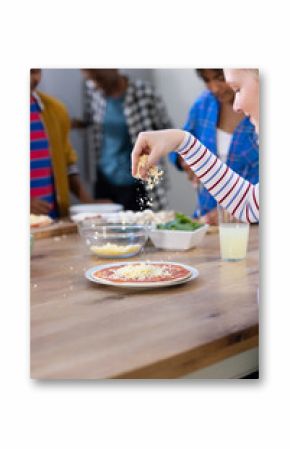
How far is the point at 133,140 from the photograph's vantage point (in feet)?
6.04

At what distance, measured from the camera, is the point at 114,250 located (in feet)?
5.65

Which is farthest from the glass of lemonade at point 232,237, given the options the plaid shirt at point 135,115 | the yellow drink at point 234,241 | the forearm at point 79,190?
the forearm at point 79,190

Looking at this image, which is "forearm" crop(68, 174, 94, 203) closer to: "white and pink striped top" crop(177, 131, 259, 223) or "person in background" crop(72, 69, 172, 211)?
"person in background" crop(72, 69, 172, 211)

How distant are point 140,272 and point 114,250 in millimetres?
182

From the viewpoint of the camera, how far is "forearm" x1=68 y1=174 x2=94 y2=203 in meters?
1.96

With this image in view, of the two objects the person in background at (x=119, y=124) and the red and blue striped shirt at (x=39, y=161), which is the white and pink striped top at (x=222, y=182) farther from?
the red and blue striped shirt at (x=39, y=161)

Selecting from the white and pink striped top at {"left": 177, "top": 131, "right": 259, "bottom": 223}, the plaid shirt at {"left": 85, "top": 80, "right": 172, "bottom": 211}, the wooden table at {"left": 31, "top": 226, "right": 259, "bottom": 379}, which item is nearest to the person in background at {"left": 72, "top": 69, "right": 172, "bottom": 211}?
the plaid shirt at {"left": 85, "top": 80, "right": 172, "bottom": 211}

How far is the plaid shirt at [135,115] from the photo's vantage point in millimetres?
1803

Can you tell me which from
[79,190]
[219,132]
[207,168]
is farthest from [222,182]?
[79,190]

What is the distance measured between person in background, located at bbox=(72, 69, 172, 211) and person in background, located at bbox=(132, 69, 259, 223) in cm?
10

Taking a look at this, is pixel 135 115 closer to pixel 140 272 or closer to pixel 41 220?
pixel 41 220

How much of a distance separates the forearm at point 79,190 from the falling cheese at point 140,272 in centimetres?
43
